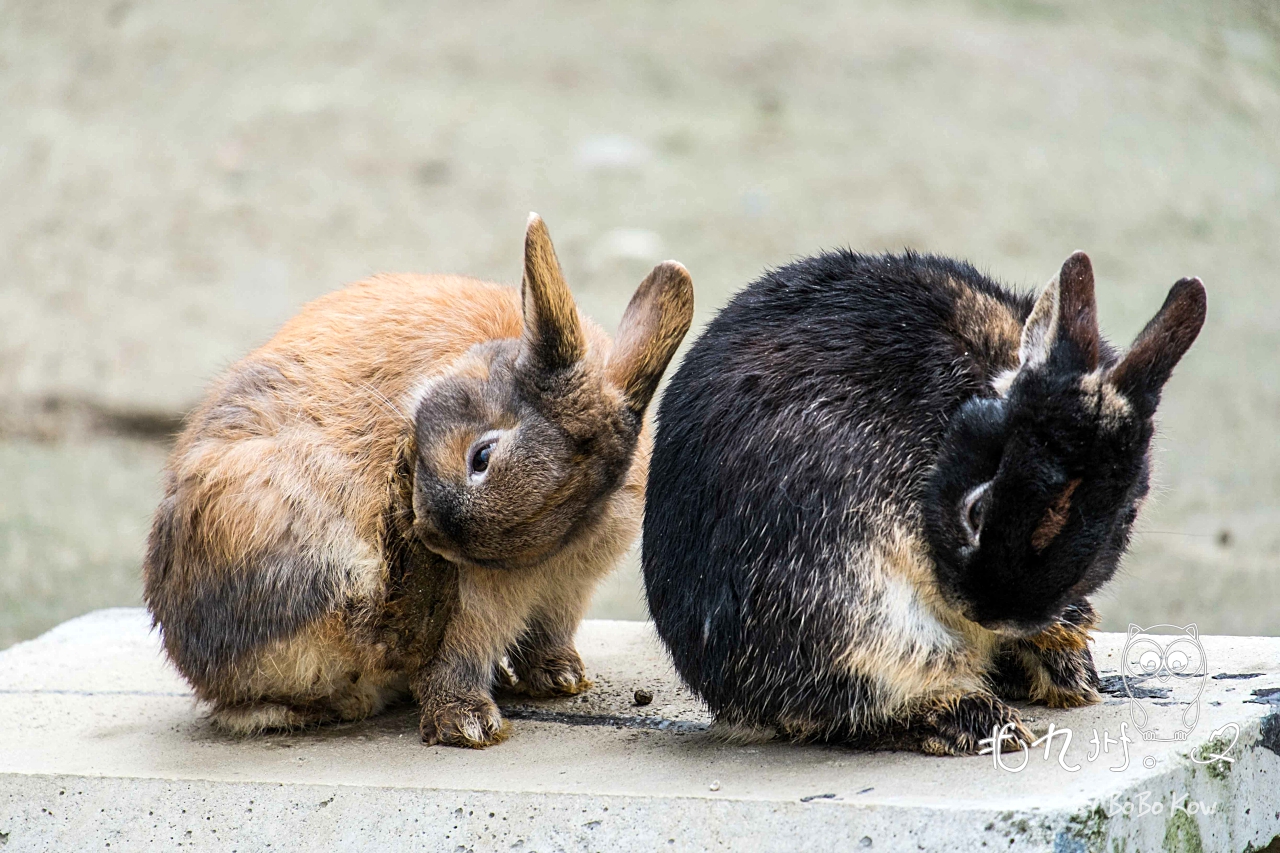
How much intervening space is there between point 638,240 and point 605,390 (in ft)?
25.8

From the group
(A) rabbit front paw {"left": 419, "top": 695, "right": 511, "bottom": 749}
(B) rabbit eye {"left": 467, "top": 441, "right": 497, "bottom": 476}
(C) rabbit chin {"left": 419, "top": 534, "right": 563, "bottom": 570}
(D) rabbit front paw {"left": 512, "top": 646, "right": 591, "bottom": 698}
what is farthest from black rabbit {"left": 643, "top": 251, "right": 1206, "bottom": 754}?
(D) rabbit front paw {"left": 512, "top": 646, "right": 591, "bottom": 698}

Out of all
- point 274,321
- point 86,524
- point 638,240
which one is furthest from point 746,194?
point 86,524

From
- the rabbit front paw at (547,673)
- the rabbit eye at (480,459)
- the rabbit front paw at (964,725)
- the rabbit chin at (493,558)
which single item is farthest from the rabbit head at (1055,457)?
the rabbit front paw at (547,673)

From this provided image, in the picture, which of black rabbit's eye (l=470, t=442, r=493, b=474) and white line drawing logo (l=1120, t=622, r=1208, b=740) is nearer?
white line drawing logo (l=1120, t=622, r=1208, b=740)

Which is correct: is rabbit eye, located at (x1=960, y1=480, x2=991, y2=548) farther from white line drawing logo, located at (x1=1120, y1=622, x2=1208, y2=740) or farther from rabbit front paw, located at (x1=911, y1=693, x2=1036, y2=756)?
white line drawing logo, located at (x1=1120, y1=622, x2=1208, y2=740)

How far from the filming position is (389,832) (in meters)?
4.09

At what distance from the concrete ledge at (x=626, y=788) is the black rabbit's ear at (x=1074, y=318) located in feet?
3.83

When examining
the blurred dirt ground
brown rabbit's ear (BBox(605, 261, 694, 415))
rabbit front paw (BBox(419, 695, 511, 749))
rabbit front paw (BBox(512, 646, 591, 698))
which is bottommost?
rabbit front paw (BBox(419, 695, 511, 749))

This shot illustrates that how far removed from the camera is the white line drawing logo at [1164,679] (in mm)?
4215

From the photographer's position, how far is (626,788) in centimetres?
405

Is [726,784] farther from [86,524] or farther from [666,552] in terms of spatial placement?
[86,524]

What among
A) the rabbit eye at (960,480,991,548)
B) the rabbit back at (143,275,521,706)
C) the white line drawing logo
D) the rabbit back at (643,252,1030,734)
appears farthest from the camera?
the rabbit back at (143,275,521,706)

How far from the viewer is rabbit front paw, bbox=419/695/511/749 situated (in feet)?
15.5

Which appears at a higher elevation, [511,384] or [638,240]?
[638,240]
